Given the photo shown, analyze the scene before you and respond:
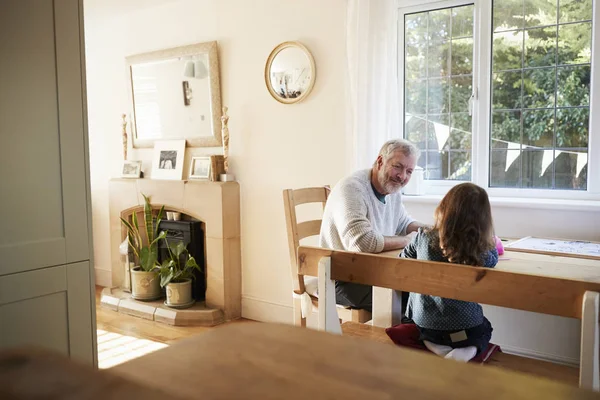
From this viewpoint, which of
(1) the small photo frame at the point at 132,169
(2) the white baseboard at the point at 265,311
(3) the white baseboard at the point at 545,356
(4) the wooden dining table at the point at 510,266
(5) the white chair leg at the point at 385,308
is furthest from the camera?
(1) the small photo frame at the point at 132,169

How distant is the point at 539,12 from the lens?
2945mm

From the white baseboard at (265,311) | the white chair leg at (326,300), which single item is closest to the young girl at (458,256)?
the white chair leg at (326,300)

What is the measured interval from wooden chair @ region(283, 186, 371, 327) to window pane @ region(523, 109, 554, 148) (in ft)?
3.84

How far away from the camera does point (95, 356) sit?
7.33ft

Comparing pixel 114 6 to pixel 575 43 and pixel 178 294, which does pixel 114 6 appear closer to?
pixel 178 294

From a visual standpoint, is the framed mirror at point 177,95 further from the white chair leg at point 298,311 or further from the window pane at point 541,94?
the window pane at point 541,94

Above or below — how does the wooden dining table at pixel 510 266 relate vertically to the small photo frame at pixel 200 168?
below

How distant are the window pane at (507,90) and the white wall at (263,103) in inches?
35.8

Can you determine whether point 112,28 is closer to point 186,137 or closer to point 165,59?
point 165,59

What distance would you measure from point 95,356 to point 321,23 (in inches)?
94.3

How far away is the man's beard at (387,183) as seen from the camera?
2623 millimetres

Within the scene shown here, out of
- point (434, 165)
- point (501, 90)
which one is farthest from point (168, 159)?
point (501, 90)

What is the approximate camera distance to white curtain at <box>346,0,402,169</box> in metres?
3.15

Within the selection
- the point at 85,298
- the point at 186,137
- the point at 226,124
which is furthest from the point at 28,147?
the point at 186,137
